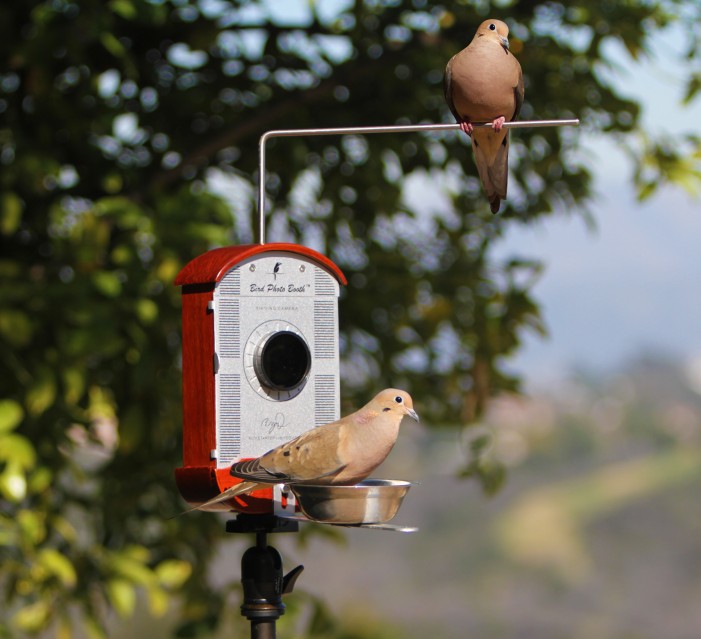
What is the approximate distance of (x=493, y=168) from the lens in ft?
9.84

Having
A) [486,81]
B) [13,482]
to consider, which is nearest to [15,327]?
[13,482]

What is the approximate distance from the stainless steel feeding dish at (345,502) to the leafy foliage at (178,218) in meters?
1.95

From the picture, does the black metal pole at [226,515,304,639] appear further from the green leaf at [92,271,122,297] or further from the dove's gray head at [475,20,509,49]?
the green leaf at [92,271,122,297]

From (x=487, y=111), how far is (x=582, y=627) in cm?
1876

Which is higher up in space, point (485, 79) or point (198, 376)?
point (485, 79)

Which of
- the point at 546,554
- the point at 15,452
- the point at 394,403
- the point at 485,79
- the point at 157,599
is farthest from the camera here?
the point at 546,554

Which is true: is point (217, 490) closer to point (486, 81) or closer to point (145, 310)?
point (486, 81)

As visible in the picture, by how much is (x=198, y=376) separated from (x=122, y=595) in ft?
7.10

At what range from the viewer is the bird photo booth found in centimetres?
340

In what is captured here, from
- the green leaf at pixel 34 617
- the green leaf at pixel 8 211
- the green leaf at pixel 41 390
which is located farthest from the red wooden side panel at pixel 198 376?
the green leaf at pixel 34 617

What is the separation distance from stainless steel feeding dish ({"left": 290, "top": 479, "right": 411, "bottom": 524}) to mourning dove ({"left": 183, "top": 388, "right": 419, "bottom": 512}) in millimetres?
24

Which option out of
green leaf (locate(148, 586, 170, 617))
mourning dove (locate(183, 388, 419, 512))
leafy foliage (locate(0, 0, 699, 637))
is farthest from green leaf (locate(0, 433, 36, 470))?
mourning dove (locate(183, 388, 419, 512))

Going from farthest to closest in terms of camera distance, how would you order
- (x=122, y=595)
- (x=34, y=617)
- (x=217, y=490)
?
1. (x=34, y=617)
2. (x=122, y=595)
3. (x=217, y=490)

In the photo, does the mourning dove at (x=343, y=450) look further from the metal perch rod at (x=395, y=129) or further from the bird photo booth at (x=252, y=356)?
the metal perch rod at (x=395, y=129)
